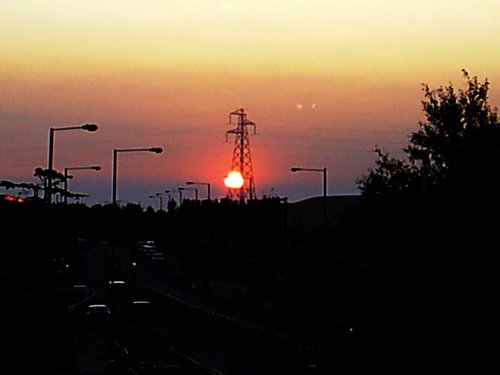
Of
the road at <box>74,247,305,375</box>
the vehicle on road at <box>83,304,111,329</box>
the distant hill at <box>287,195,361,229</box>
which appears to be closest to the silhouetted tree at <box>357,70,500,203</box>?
the road at <box>74,247,305,375</box>

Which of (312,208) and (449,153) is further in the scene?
(312,208)

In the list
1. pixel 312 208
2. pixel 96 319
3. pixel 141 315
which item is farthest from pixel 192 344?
pixel 312 208

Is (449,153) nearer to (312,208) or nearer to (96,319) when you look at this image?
(96,319)

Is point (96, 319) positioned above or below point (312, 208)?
below

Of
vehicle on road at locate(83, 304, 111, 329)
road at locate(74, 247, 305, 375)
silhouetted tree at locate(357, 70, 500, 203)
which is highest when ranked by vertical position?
silhouetted tree at locate(357, 70, 500, 203)

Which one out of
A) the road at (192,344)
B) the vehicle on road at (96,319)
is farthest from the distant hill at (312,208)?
the vehicle on road at (96,319)

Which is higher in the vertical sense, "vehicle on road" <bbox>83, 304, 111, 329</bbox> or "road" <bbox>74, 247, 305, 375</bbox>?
"vehicle on road" <bbox>83, 304, 111, 329</bbox>

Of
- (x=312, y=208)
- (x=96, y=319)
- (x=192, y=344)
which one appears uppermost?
(x=312, y=208)

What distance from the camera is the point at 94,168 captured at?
62250mm

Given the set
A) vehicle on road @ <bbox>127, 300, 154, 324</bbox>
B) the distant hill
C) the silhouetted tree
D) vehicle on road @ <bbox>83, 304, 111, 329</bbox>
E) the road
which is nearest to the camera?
the silhouetted tree

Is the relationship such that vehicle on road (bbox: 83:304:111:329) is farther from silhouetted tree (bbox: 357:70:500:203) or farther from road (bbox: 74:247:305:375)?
silhouetted tree (bbox: 357:70:500:203)

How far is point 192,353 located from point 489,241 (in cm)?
3620

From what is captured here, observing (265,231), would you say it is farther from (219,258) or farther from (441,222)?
(441,222)

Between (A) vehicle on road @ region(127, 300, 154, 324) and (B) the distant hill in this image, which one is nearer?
(A) vehicle on road @ region(127, 300, 154, 324)
